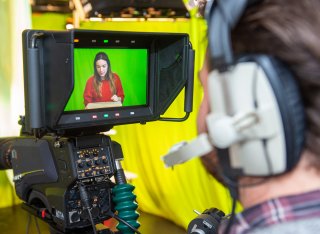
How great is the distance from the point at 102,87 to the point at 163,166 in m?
1.83

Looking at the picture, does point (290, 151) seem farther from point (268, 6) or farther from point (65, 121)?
point (65, 121)

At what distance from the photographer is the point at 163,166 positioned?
2777 millimetres

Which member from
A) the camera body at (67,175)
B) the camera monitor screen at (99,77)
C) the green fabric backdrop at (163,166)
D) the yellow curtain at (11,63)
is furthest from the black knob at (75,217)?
the yellow curtain at (11,63)

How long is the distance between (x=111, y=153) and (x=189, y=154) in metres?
0.52

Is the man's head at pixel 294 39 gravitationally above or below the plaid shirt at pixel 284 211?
above

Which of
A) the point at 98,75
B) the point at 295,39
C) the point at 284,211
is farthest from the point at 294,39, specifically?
the point at 98,75

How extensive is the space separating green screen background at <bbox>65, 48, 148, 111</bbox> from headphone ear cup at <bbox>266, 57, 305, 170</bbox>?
1.82ft

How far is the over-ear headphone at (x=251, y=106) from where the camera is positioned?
488mm

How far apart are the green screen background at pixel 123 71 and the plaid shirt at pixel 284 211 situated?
0.55 metres

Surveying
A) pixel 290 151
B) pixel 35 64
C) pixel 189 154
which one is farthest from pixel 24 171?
pixel 290 151

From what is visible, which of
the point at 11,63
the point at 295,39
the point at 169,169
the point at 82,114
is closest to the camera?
the point at 295,39

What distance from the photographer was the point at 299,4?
0.49 m

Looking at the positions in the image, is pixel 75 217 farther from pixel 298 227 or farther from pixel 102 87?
pixel 298 227

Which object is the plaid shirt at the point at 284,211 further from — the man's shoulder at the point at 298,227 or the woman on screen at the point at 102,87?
the woman on screen at the point at 102,87
